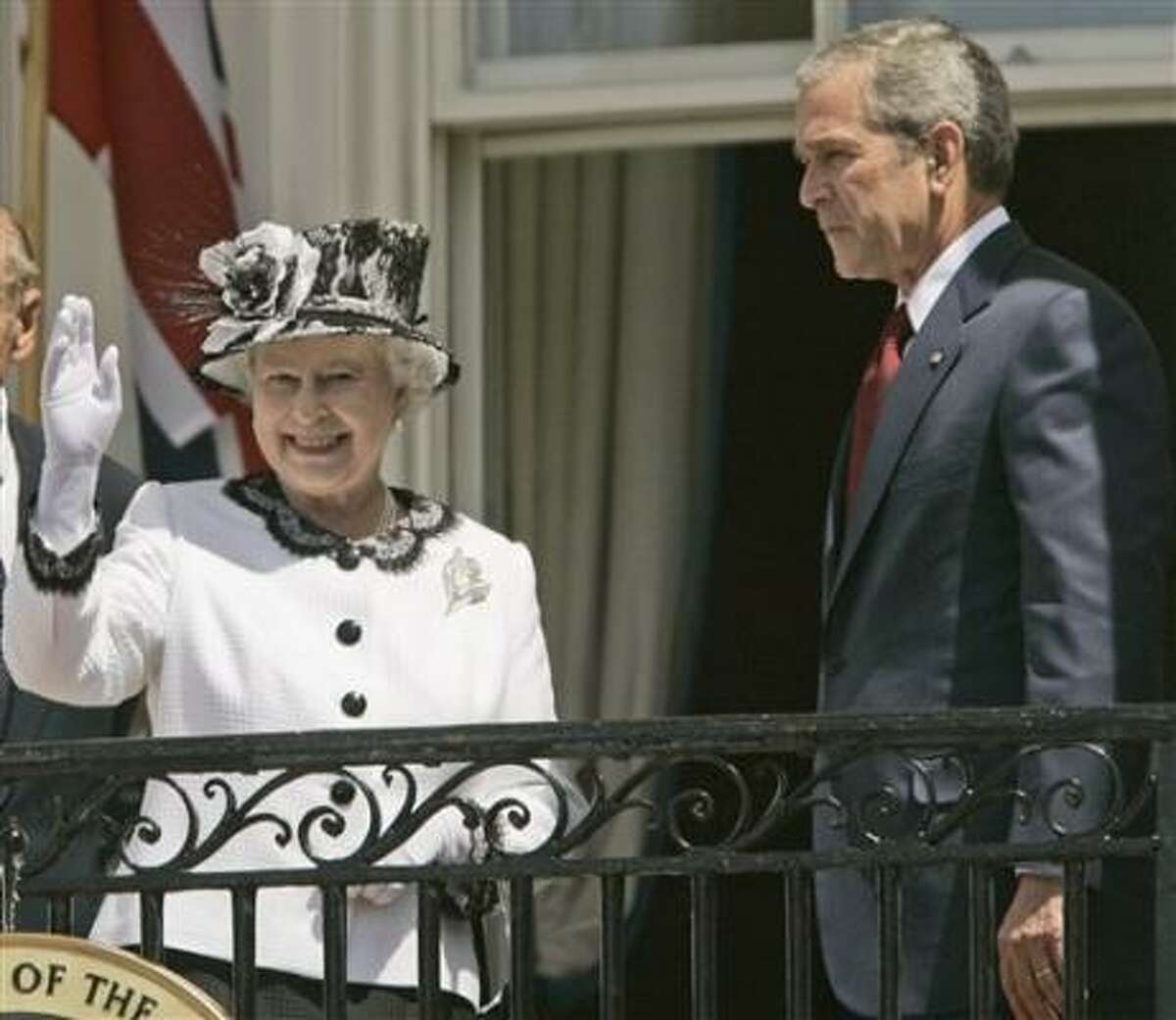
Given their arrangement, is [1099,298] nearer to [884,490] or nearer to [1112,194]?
[884,490]

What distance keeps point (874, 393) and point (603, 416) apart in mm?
1886

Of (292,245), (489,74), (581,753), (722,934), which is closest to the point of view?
(581,753)

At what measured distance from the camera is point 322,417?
20.8ft

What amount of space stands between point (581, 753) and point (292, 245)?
945 millimetres

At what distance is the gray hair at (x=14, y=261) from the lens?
277 inches

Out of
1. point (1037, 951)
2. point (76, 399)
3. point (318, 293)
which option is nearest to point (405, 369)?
point (318, 293)

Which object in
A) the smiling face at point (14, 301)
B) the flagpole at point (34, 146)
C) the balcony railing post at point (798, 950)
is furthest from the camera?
the flagpole at point (34, 146)

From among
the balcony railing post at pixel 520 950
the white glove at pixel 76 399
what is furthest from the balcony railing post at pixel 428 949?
the white glove at pixel 76 399

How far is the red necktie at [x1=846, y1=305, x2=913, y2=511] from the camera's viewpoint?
252 inches

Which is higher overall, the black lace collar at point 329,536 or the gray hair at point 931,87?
the gray hair at point 931,87

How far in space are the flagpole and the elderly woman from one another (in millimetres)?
1504

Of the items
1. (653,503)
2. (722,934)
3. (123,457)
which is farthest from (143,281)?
(722,934)

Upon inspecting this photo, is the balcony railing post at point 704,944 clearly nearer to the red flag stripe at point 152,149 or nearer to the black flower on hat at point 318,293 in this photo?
the black flower on hat at point 318,293

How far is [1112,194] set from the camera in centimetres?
808
